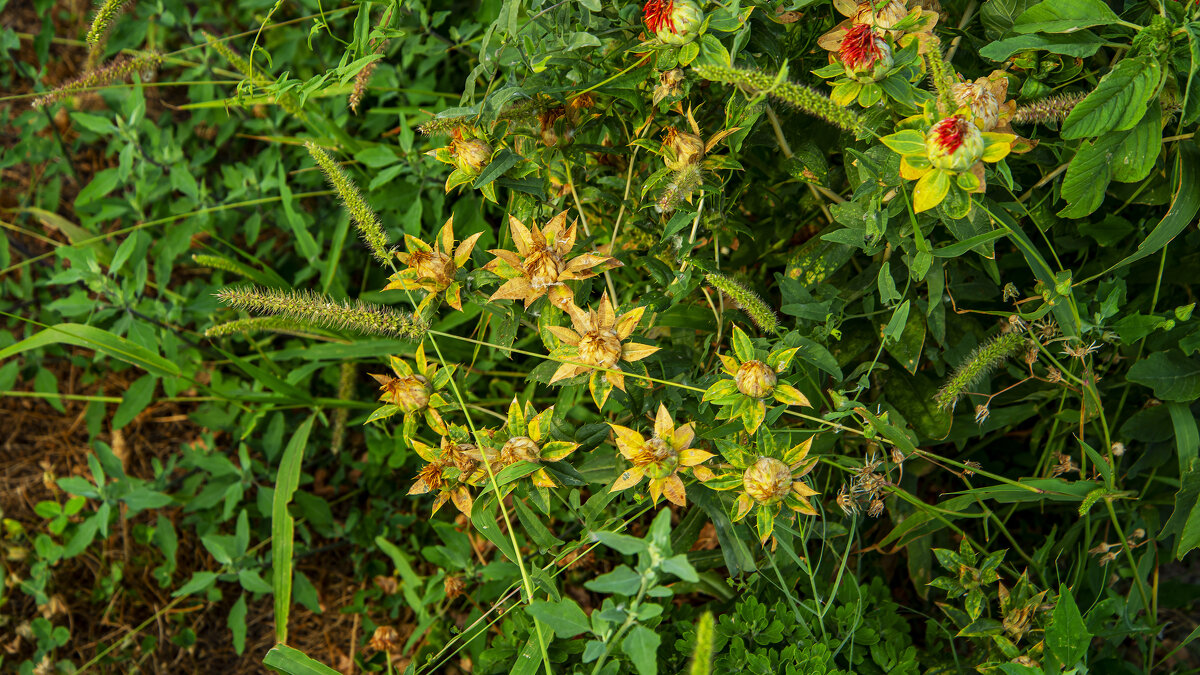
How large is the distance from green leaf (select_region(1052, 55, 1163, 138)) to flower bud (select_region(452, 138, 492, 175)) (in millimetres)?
898

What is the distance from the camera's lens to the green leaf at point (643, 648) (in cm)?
100

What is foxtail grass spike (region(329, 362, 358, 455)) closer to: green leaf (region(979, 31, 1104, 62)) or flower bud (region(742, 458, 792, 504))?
flower bud (region(742, 458, 792, 504))

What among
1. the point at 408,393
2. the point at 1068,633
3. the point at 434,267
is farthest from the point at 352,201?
A: the point at 1068,633

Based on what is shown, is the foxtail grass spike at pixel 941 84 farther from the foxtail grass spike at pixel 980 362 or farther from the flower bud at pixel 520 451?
the flower bud at pixel 520 451

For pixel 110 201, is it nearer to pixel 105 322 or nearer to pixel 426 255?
pixel 105 322

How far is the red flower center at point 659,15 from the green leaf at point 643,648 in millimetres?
870

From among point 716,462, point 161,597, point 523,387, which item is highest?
point 716,462

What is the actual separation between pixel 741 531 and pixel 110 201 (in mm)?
2100

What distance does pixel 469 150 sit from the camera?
128 centimetres

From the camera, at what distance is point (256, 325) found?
1.69 m

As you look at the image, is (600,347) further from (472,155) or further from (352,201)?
(352,201)

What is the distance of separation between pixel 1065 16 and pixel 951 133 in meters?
0.35

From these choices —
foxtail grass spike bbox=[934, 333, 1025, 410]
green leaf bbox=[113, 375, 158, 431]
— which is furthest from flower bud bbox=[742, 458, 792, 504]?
green leaf bbox=[113, 375, 158, 431]

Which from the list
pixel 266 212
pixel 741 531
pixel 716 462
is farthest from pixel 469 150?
pixel 266 212
